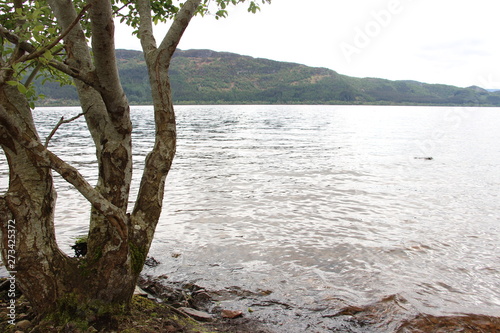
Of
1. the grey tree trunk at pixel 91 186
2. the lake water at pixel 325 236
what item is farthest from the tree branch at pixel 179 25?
the lake water at pixel 325 236

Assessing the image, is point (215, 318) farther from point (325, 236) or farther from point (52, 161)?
point (325, 236)

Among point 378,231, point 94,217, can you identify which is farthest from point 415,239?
point 94,217

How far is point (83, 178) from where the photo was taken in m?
4.13

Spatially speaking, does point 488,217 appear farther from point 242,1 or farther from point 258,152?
point 258,152

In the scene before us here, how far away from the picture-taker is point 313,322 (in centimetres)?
623

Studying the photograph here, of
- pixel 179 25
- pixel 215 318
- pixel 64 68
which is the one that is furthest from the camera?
pixel 215 318

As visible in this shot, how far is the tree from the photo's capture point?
13.4 feet

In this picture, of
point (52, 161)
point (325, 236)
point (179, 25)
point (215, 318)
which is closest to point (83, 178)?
point (52, 161)

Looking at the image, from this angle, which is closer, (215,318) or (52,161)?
(52,161)

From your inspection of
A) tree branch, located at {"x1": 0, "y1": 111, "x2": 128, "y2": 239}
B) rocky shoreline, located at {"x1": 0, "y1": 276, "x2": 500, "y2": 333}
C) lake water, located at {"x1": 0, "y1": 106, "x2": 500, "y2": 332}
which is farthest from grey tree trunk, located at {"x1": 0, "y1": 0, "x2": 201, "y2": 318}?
lake water, located at {"x1": 0, "y1": 106, "x2": 500, "y2": 332}

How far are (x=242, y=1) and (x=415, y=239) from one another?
7.87 meters

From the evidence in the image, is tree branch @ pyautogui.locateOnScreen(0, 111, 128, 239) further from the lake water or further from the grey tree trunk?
the lake water

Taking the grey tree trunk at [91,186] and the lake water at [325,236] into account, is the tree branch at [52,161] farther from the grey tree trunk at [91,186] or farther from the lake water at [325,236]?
the lake water at [325,236]

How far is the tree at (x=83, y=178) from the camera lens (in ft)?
13.4
